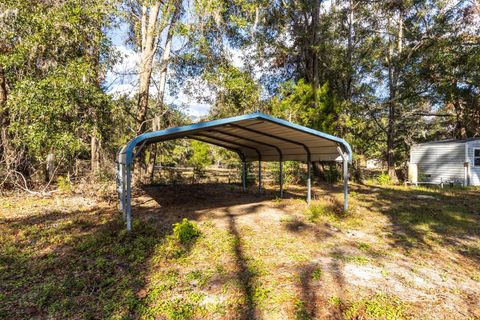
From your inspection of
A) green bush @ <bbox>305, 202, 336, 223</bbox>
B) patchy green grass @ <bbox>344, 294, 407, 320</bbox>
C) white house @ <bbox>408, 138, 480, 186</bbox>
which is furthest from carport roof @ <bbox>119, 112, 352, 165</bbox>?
white house @ <bbox>408, 138, 480, 186</bbox>

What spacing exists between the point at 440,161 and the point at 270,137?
14139 mm

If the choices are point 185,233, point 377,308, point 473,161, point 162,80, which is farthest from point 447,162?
point 185,233

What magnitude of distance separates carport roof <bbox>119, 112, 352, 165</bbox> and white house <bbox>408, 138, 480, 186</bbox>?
10787 mm

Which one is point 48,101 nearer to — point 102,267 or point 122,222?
point 122,222

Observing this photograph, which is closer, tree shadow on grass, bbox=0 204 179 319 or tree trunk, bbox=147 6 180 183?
tree shadow on grass, bbox=0 204 179 319

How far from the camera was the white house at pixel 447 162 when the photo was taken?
15398 mm

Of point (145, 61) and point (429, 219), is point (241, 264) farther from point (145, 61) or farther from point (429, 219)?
point (145, 61)

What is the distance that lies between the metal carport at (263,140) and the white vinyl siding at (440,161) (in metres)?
11.7

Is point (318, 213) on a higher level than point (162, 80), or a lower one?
lower

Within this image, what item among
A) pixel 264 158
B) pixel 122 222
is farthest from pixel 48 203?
pixel 264 158

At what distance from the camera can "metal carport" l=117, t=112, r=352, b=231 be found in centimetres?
601

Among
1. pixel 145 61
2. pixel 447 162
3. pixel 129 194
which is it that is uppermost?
pixel 145 61

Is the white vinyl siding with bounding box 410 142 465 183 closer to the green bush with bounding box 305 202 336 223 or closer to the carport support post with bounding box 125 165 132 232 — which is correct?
the green bush with bounding box 305 202 336 223

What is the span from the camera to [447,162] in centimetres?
1647
